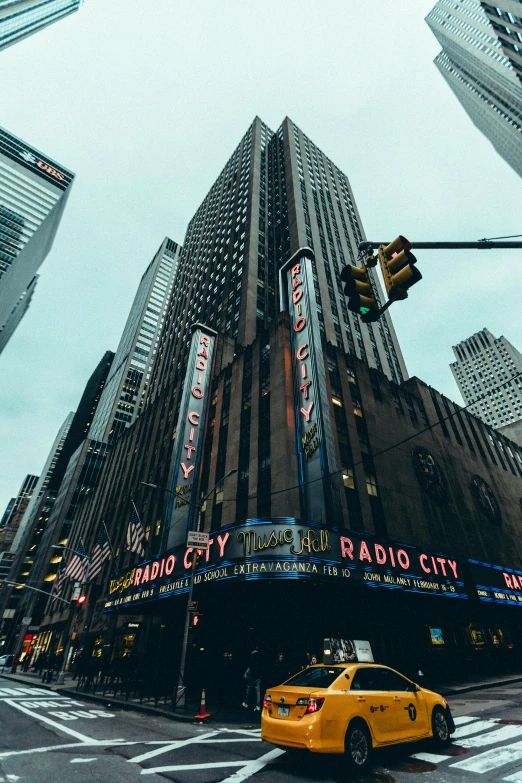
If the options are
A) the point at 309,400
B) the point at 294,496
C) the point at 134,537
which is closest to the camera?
the point at 134,537

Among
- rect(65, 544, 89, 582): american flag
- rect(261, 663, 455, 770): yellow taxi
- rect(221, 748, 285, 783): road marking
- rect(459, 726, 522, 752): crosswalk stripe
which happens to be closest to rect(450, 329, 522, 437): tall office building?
rect(65, 544, 89, 582): american flag

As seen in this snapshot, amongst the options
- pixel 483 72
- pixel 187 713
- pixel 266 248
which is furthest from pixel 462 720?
pixel 483 72

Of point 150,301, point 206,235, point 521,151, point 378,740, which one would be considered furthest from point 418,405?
point 150,301

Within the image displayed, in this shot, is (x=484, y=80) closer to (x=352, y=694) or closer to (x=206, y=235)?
(x=206, y=235)

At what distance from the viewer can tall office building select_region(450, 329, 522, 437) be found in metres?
144

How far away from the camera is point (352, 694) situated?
745 centimetres

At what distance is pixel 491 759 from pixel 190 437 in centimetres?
2841

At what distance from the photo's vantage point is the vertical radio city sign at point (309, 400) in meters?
24.6

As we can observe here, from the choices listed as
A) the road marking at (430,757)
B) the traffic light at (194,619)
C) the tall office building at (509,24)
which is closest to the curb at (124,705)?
the traffic light at (194,619)

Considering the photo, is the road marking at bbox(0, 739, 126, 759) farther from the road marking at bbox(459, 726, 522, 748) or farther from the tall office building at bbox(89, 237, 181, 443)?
the tall office building at bbox(89, 237, 181, 443)

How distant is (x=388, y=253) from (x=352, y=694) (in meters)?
8.20

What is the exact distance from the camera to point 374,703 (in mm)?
7715

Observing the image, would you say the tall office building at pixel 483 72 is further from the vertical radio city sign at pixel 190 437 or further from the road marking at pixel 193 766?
the road marking at pixel 193 766

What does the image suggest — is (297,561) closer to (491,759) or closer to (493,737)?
(493,737)
